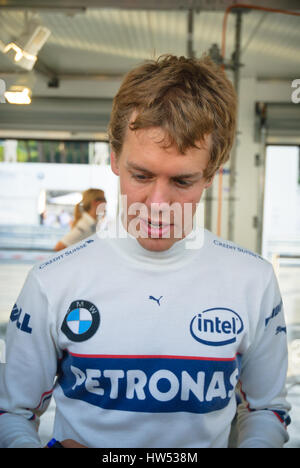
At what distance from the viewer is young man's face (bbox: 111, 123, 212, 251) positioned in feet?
2.00

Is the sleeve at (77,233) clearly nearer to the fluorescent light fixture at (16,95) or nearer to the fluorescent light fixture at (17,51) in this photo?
the fluorescent light fixture at (17,51)

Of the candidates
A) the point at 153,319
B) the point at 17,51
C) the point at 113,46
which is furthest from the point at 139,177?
the point at 113,46

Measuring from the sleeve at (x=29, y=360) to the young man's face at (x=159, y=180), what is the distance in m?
0.21

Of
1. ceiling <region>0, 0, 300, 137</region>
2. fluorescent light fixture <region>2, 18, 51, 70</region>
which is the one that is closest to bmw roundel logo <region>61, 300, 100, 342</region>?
fluorescent light fixture <region>2, 18, 51, 70</region>

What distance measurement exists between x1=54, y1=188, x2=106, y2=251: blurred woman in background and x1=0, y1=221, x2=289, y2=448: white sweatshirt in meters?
1.78

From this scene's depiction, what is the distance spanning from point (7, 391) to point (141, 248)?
0.31m

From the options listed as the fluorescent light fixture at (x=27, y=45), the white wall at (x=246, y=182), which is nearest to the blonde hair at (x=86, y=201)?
the fluorescent light fixture at (x=27, y=45)

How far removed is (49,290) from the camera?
70 centimetres

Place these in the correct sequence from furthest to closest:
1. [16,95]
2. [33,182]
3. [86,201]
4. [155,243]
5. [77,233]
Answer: [33,182]
[86,201]
[77,233]
[16,95]
[155,243]

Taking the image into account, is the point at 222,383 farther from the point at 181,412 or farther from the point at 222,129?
the point at 222,129

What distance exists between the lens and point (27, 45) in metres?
1.16

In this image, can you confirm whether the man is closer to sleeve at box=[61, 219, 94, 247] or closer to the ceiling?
sleeve at box=[61, 219, 94, 247]

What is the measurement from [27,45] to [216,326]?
899 millimetres

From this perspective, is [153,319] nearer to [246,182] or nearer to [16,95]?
[16,95]
